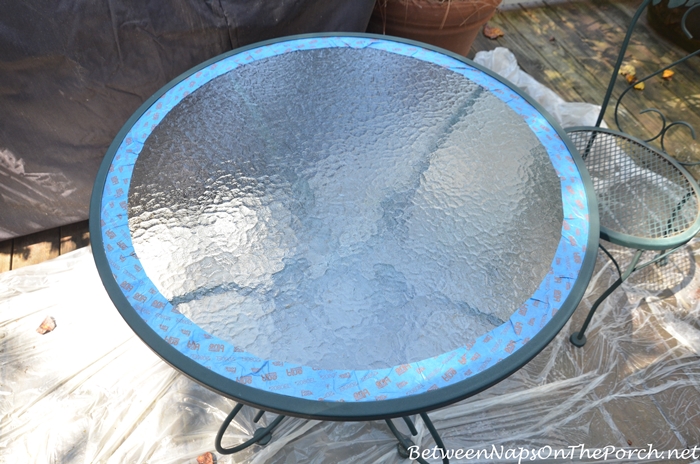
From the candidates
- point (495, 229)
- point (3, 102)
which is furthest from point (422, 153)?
point (3, 102)

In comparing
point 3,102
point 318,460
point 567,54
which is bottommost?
point 318,460

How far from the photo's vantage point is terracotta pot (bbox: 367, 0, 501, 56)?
7.97 ft

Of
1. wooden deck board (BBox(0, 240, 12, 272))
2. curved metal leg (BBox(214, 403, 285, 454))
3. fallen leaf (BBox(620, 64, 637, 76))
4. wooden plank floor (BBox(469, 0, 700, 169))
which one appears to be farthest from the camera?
fallen leaf (BBox(620, 64, 637, 76))

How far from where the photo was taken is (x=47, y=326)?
1941 mm

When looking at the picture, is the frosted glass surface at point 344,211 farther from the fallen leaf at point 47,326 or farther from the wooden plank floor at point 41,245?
the wooden plank floor at point 41,245

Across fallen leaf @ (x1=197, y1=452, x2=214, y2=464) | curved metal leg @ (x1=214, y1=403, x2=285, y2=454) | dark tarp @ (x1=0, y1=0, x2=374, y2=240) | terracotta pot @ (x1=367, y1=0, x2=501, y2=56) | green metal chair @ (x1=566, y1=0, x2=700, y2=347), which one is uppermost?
terracotta pot @ (x1=367, y1=0, x2=501, y2=56)

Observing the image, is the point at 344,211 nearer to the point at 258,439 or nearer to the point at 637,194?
the point at 258,439

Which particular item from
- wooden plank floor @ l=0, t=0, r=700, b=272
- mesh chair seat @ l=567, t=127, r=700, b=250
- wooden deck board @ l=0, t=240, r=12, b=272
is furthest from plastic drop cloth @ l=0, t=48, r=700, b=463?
wooden plank floor @ l=0, t=0, r=700, b=272

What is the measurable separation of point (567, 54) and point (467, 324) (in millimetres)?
2964

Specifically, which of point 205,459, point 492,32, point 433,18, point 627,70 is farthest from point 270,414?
point 627,70

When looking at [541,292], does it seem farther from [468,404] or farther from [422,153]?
[468,404]

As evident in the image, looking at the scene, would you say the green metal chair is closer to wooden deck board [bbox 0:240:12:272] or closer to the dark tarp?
the dark tarp

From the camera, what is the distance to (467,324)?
104cm

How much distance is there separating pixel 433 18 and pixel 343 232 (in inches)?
69.6
